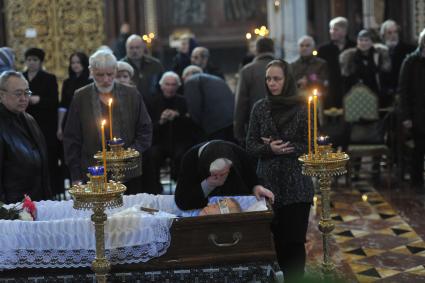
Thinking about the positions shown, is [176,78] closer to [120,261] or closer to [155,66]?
[155,66]

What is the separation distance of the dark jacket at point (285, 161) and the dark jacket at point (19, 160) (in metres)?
1.44

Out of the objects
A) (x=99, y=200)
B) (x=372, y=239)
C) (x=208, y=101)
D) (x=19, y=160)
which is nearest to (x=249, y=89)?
(x=208, y=101)

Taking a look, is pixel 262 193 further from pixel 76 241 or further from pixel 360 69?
pixel 360 69

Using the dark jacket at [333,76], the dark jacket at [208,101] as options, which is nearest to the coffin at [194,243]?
the dark jacket at [208,101]

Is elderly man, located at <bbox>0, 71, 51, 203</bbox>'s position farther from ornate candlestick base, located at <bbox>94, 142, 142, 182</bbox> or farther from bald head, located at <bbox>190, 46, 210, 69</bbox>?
bald head, located at <bbox>190, 46, 210, 69</bbox>

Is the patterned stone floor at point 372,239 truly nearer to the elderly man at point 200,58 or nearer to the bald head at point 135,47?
the elderly man at point 200,58

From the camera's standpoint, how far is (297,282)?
4387 mm

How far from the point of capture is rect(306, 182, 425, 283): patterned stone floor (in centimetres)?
613

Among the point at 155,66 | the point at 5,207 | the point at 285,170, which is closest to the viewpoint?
the point at 5,207

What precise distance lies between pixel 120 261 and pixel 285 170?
51.4 inches

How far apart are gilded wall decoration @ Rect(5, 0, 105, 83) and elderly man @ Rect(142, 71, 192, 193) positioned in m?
6.28

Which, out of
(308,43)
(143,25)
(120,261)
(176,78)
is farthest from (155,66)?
(143,25)

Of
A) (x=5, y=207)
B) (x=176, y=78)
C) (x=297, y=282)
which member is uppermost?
(x=176, y=78)

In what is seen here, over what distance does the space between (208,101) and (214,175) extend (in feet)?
11.5
